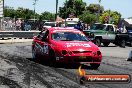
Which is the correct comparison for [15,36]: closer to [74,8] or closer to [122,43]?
[122,43]

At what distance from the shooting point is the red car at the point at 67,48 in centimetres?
1240

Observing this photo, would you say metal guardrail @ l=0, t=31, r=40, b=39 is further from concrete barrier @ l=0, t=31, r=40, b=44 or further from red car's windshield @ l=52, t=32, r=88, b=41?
red car's windshield @ l=52, t=32, r=88, b=41

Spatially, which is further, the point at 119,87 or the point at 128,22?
the point at 128,22

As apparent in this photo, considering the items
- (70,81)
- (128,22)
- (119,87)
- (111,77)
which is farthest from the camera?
(128,22)

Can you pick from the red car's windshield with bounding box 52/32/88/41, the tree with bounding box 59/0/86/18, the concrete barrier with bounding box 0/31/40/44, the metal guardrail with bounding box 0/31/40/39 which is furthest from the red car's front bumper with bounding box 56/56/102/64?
the tree with bounding box 59/0/86/18

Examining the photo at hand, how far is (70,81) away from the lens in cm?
896

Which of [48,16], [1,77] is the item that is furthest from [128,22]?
[48,16]

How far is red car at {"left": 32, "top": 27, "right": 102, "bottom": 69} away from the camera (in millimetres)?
12398

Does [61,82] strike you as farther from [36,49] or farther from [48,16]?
[48,16]

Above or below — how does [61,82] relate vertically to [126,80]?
below

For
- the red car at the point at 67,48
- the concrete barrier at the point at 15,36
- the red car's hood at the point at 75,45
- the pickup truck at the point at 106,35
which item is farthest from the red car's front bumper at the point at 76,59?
the concrete barrier at the point at 15,36

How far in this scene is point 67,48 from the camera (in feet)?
41.0

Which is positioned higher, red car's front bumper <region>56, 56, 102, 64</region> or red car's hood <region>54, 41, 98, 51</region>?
red car's hood <region>54, 41, 98, 51</region>

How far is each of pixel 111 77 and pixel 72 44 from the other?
1030 cm
